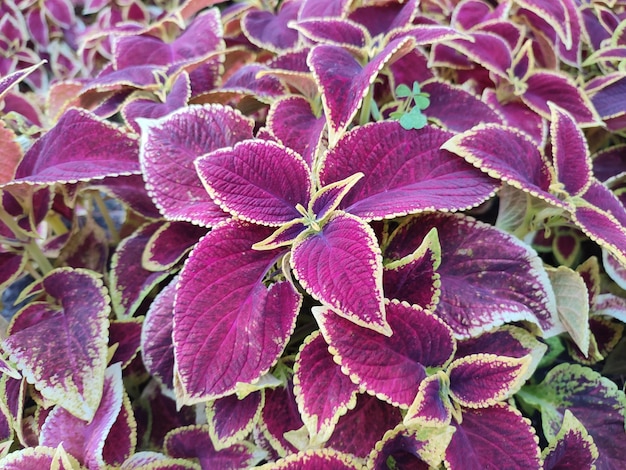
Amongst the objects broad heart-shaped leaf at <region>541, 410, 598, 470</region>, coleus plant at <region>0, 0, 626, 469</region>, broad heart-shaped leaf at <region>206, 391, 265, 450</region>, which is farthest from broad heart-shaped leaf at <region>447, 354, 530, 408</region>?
broad heart-shaped leaf at <region>206, 391, 265, 450</region>

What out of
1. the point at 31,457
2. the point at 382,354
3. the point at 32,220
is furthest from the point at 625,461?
the point at 32,220

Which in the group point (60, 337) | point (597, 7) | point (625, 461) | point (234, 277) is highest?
point (597, 7)

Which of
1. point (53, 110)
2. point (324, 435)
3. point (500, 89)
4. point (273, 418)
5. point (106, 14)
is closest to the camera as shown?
point (324, 435)

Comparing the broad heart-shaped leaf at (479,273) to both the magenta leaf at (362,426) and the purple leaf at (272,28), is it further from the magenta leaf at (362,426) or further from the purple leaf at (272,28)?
the purple leaf at (272,28)

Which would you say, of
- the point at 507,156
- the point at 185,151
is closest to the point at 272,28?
the point at 185,151

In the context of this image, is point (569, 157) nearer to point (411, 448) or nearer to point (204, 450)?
point (411, 448)

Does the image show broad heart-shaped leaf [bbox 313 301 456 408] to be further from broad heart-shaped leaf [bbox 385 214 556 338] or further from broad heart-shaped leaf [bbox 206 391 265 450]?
broad heart-shaped leaf [bbox 206 391 265 450]

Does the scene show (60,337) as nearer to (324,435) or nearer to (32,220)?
(32,220)
